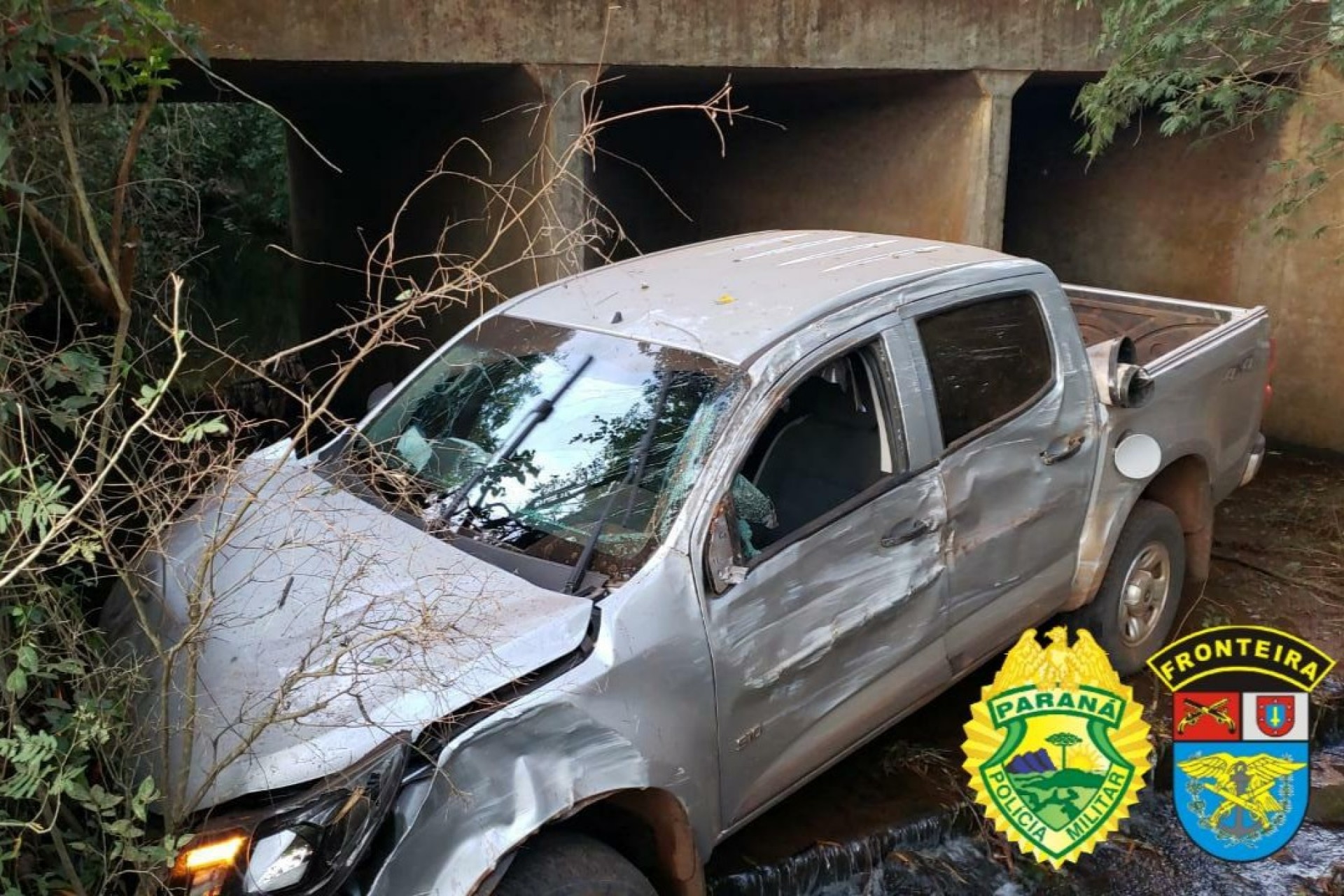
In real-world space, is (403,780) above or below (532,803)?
above

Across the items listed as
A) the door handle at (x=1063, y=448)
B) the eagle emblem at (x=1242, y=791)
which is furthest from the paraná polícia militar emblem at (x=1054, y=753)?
the door handle at (x=1063, y=448)

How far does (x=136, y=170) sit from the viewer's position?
18.1ft

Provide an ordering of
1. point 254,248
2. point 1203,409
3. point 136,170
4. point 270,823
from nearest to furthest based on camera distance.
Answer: point 270,823
point 1203,409
point 136,170
point 254,248

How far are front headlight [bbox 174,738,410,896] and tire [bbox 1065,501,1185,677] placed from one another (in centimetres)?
310

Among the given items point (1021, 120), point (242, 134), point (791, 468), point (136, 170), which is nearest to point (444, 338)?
point (136, 170)

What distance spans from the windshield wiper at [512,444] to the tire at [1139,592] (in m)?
2.36

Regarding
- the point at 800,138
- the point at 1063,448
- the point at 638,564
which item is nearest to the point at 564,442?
the point at 638,564

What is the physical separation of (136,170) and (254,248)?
23.9 ft

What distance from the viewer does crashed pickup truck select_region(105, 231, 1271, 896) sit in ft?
7.71

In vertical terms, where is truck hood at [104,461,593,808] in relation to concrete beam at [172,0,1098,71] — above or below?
below

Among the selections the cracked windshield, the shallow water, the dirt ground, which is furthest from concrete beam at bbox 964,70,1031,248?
the cracked windshield

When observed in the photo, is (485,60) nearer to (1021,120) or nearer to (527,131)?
(527,131)

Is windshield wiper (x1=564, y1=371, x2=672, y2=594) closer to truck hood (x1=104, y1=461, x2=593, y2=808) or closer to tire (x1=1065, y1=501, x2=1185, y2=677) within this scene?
truck hood (x1=104, y1=461, x2=593, y2=808)

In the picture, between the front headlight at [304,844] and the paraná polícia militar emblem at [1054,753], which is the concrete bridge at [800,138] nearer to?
the paraná polícia militar emblem at [1054,753]
